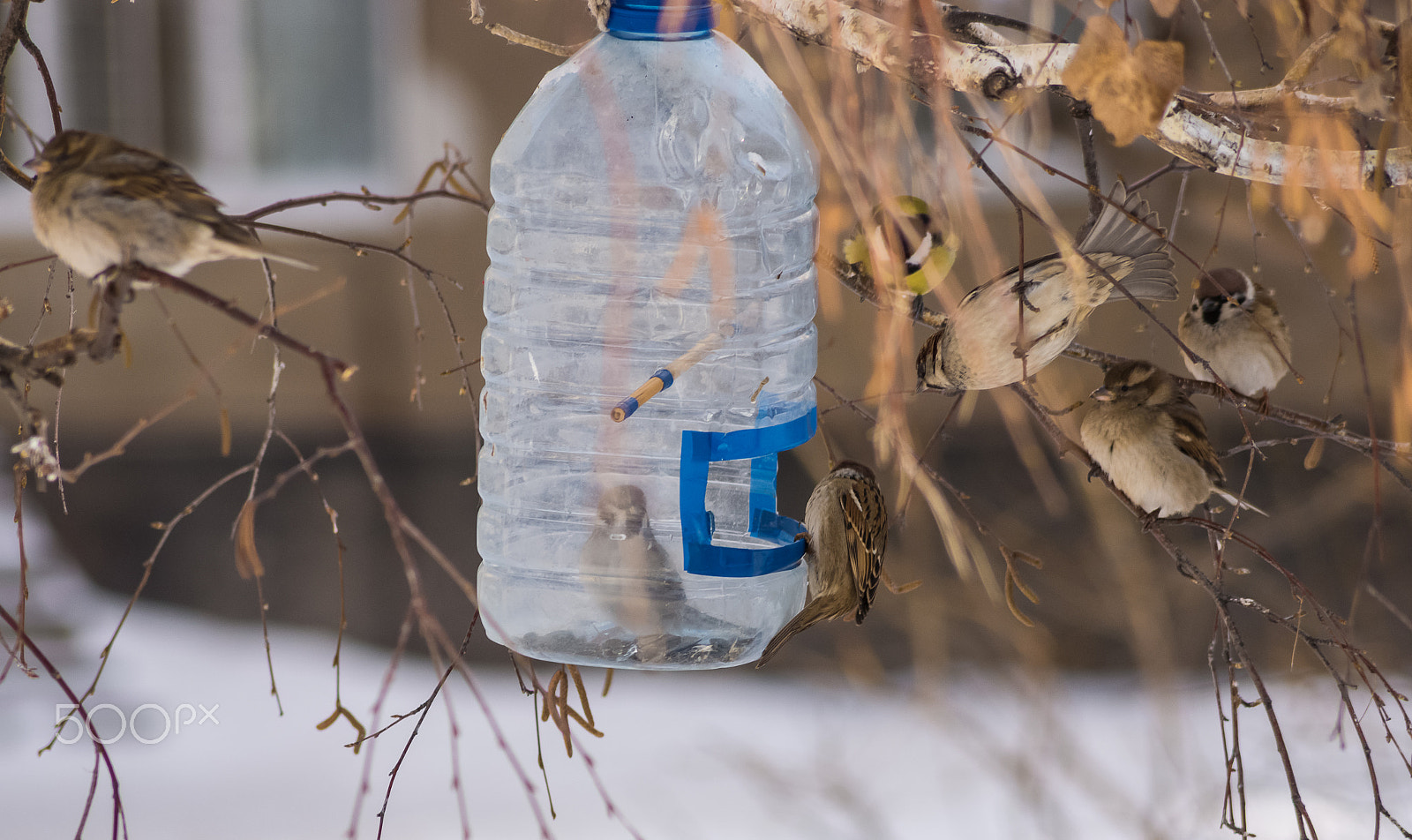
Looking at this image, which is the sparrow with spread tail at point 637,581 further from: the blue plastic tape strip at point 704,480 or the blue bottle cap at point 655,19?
the blue bottle cap at point 655,19

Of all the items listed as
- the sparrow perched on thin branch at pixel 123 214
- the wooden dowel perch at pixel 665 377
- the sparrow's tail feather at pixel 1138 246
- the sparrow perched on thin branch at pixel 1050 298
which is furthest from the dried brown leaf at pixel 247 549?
the sparrow's tail feather at pixel 1138 246

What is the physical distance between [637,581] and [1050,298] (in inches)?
35.4

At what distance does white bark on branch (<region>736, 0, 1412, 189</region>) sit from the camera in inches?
66.3

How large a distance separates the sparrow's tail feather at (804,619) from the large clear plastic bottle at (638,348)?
81 mm

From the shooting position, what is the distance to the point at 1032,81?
164 centimetres

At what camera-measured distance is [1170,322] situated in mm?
7480

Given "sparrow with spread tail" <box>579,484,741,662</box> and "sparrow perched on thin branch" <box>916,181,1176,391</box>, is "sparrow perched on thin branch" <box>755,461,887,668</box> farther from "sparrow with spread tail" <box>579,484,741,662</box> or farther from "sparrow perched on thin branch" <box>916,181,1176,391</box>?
"sparrow perched on thin branch" <box>916,181,1176,391</box>

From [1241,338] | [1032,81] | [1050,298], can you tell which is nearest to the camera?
[1032,81]

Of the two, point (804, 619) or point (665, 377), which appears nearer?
point (665, 377)

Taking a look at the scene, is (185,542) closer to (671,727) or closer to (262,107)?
(262,107)
